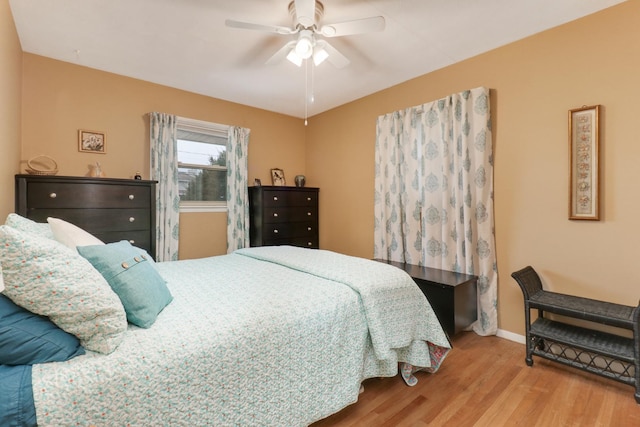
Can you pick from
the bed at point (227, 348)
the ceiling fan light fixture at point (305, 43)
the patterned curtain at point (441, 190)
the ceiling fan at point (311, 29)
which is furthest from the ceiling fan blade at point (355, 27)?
the bed at point (227, 348)

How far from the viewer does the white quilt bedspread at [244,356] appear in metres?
0.96

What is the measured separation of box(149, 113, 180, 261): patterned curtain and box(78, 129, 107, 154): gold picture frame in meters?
0.44

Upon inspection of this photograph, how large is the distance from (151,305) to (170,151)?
2662mm

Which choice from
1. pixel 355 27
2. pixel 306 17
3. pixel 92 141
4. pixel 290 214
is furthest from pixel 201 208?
pixel 355 27

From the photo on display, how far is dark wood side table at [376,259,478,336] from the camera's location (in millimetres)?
2492

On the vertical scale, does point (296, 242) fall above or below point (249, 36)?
below

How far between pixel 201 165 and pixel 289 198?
1.22 m

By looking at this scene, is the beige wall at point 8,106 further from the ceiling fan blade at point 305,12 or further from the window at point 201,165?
the ceiling fan blade at point 305,12

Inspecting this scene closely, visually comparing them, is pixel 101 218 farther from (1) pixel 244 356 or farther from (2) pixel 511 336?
(2) pixel 511 336

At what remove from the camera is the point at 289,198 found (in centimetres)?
418

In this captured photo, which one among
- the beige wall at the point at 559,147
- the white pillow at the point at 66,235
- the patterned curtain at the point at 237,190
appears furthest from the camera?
the patterned curtain at the point at 237,190

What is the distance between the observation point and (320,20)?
7.29 ft

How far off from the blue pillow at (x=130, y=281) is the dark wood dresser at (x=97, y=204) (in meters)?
1.69

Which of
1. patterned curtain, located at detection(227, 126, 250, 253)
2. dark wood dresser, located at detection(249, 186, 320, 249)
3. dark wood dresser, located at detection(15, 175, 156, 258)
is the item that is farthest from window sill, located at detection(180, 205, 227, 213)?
dark wood dresser, located at detection(15, 175, 156, 258)
